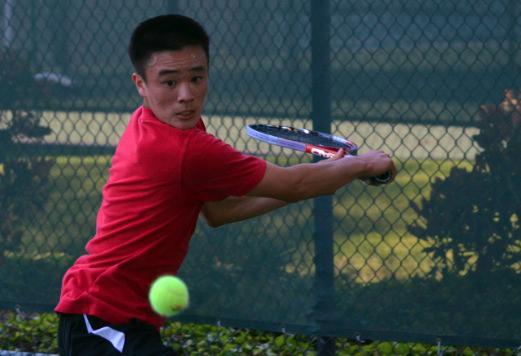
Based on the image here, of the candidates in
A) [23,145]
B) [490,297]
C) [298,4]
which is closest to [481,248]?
[490,297]

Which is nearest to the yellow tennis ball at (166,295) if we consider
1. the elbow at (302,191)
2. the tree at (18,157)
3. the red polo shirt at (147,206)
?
the red polo shirt at (147,206)

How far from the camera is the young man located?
10.4 feet

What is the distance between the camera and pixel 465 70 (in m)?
4.53

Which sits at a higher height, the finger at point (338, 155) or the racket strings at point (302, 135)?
the racket strings at point (302, 135)

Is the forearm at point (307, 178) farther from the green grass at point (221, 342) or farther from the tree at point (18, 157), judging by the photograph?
the tree at point (18, 157)

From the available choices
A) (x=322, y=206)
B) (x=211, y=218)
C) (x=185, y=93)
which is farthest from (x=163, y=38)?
(x=322, y=206)

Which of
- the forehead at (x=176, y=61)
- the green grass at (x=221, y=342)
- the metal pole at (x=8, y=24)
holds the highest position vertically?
A: the metal pole at (x=8, y=24)

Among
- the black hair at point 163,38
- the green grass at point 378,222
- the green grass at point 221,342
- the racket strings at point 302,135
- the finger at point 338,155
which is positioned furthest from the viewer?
the green grass at point 221,342

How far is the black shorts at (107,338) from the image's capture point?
3.19 m

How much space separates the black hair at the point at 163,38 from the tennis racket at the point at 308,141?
416 millimetres

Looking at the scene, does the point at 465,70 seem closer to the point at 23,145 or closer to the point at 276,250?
the point at 276,250

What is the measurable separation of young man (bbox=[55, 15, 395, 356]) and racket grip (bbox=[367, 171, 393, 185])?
0.06 m

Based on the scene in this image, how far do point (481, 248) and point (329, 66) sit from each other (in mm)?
1082

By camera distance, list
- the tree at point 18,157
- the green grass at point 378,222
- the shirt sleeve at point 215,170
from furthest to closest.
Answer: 1. the tree at point 18,157
2. the green grass at point 378,222
3. the shirt sleeve at point 215,170
